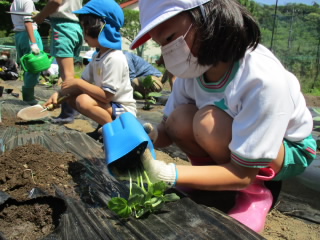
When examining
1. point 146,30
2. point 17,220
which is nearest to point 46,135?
point 17,220

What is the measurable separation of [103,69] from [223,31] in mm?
1256

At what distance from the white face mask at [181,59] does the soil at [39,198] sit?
579 mm

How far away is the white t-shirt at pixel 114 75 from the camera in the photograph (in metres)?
Answer: 2.06

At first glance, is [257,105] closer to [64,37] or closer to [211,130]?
[211,130]

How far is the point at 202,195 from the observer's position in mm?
1255

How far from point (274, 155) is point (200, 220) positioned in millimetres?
301

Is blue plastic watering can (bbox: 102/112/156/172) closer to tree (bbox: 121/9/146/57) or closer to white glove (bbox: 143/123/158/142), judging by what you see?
white glove (bbox: 143/123/158/142)

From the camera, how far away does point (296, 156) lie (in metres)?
1.18

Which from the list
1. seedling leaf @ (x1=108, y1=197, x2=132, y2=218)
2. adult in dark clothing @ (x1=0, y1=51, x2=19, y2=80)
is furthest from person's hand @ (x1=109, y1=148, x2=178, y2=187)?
adult in dark clothing @ (x1=0, y1=51, x2=19, y2=80)

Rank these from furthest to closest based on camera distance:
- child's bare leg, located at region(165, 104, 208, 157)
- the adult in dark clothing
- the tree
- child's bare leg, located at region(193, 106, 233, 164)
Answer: the tree, the adult in dark clothing, child's bare leg, located at region(165, 104, 208, 157), child's bare leg, located at region(193, 106, 233, 164)

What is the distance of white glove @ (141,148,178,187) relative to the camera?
97cm

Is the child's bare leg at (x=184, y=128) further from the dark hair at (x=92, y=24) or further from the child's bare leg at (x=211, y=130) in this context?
the dark hair at (x=92, y=24)

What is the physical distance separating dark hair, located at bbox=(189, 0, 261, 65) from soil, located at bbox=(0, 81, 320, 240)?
2.20ft

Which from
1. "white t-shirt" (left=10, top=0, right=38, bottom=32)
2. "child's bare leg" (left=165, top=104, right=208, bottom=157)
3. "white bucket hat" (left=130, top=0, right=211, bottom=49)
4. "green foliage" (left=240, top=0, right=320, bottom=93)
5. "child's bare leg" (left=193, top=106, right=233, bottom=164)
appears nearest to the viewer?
"white bucket hat" (left=130, top=0, right=211, bottom=49)
